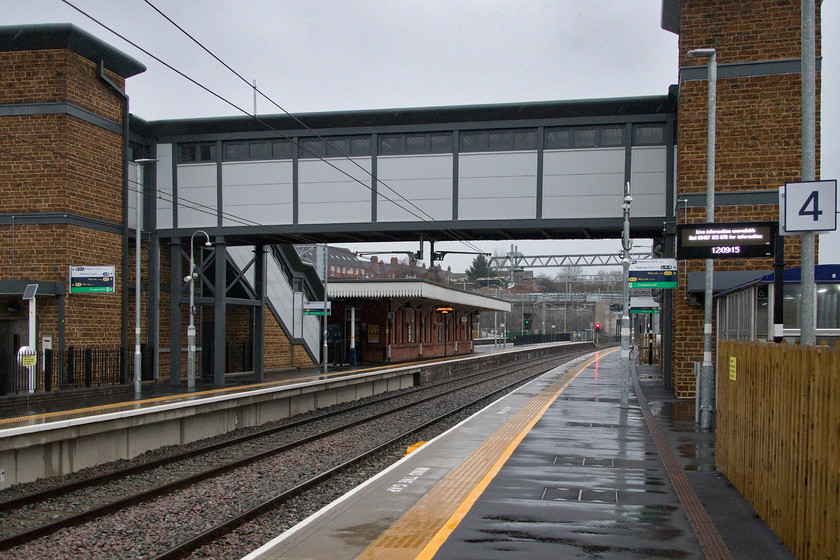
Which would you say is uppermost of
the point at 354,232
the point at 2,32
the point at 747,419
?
the point at 2,32

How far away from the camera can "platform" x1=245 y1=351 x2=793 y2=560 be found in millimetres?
6621

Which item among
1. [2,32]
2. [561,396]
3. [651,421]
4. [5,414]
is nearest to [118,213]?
[2,32]

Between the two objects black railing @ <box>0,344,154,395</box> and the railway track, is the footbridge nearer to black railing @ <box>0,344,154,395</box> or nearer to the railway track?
black railing @ <box>0,344,154,395</box>

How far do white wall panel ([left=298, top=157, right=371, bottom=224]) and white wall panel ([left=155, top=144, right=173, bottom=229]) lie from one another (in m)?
4.43

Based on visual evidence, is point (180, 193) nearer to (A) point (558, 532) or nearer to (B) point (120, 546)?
(B) point (120, 546)

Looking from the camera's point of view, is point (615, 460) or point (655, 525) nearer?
point (655, 525)

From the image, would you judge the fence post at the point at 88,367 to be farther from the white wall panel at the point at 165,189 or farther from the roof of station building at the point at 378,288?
the roof of station building at the point at 378,288

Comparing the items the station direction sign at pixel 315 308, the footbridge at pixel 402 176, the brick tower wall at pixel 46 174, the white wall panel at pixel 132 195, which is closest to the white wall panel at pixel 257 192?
the footbridge at pixel 402 176

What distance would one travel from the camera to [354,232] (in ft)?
76.7

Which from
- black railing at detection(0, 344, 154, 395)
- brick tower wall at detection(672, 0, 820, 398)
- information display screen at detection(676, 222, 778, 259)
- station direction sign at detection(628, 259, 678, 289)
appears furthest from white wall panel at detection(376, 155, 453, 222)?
information display screen at detection(676, 222, 778, 259)

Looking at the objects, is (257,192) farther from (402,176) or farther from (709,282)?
(709,282)

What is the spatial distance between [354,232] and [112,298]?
717 centimetres

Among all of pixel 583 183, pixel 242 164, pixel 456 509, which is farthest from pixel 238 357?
pixel 456 509

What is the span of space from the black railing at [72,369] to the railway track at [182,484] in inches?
242
